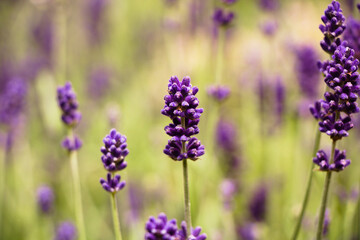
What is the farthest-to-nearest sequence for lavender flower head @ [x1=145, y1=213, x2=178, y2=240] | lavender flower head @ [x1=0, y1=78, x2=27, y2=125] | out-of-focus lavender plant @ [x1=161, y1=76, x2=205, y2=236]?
1. lavender flower head @ [x1=0, y1=78, x2=27, y2=125]
2. out-of-focus lavender plant @ [x1=161, y1=76, x2=205, y2=236]
3. lavender flower head @ [x1=145, y1=213, x2=178, y2=240]

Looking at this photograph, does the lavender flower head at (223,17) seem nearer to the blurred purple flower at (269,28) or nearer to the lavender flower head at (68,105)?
the lavender flower head at (68,105)

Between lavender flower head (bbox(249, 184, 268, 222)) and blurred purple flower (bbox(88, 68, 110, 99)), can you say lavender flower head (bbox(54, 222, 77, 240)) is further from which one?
blurred purple flower (bbox(88, 68, 110, 99))

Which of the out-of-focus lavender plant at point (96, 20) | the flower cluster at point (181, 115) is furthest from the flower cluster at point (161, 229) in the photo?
the out-of-focus lavender plant at point (96, 20)

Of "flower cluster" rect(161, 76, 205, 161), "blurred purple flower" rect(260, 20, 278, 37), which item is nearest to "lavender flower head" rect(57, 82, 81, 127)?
"flower cluster" rect(161, 76, 205, 161)

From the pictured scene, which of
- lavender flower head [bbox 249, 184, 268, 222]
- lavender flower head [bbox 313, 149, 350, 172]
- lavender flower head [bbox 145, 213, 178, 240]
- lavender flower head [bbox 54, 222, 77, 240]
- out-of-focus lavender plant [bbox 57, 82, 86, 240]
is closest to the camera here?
lavender flower head [bbox 145, 213, 178, 240]

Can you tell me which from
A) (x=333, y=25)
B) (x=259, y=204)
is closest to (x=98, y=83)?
(x=259, y=204)

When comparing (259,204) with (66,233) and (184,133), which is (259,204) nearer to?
(66,233)

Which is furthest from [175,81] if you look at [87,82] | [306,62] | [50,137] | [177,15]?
[87,82]

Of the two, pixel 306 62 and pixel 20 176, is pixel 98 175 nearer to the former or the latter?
pixel 20 176
